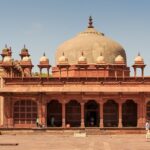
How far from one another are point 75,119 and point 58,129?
3.79 metres

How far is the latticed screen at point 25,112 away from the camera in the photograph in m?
32.2

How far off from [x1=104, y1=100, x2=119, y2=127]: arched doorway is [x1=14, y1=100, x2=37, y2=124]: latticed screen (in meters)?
5.61

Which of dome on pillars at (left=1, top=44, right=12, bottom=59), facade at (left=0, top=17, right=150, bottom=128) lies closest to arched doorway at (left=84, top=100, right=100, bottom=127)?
facade at (left=0, top=17, right=150, bottom=128)

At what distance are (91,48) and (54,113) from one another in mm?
8178

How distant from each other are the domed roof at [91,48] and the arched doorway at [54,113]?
5.88 metres

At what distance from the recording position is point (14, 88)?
106 ft

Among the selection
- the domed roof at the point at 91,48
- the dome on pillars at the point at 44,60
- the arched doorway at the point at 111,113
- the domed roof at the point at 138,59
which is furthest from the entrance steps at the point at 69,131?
the domed roof at the point at 91,48

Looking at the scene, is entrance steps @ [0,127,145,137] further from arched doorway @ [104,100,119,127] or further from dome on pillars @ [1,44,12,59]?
dome on pillars @ [1,44,12,59]

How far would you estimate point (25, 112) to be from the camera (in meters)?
32.2

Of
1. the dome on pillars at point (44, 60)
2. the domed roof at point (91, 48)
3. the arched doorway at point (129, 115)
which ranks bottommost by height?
the arched doorway at point (129, 115)

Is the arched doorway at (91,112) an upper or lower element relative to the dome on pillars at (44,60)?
lower

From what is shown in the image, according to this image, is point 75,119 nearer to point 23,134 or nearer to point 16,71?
point 23,134

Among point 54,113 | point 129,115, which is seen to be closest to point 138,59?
point 129,115

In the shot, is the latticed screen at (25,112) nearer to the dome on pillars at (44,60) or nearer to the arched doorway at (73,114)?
the arched doorway at (73,114)
